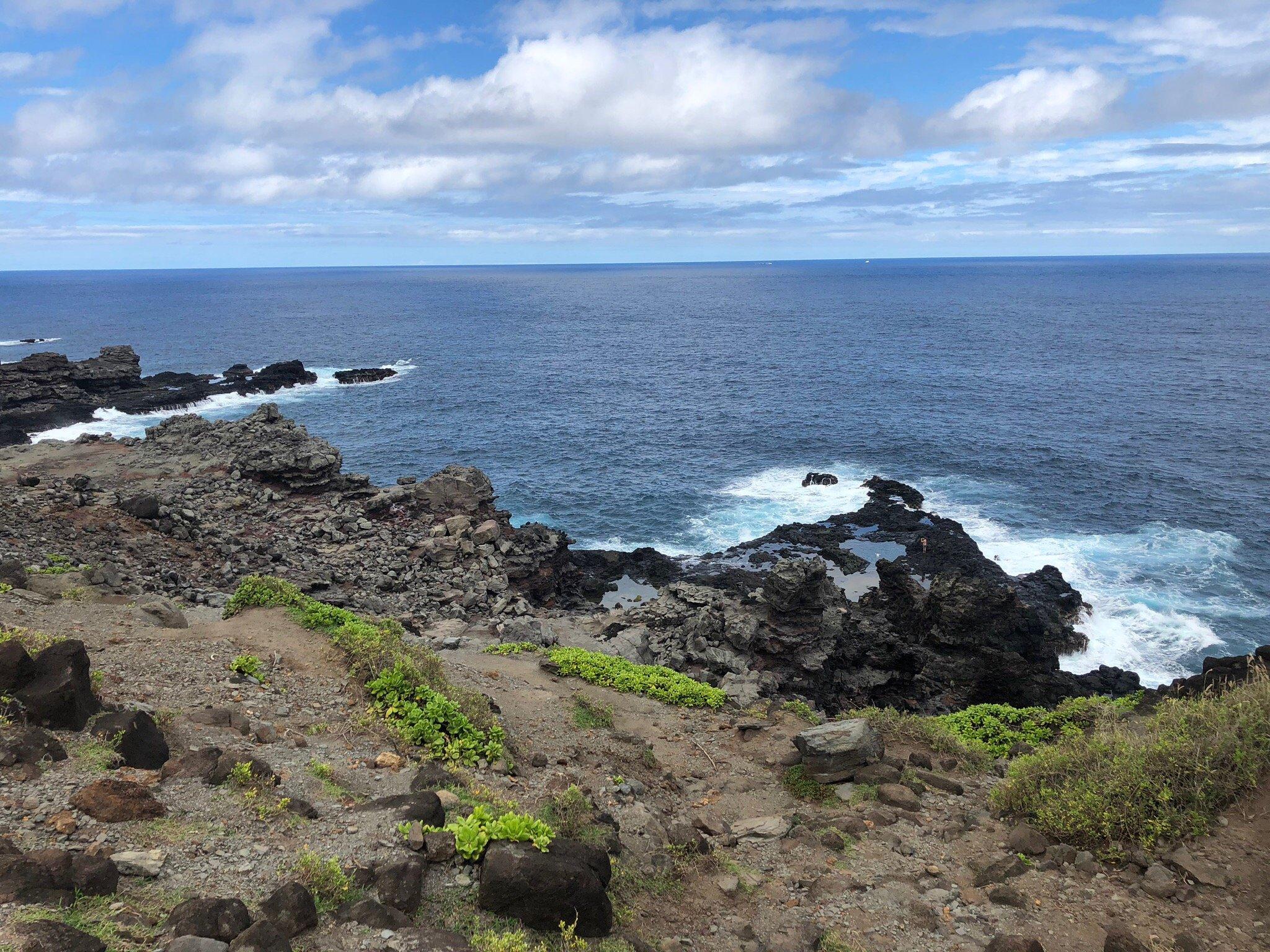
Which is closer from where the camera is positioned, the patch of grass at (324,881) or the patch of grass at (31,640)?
the patch of grass at (324,881)

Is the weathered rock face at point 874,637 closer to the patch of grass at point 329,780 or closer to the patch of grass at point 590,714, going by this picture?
the patch of grass at point 590,714

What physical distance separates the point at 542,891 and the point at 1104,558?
135ft

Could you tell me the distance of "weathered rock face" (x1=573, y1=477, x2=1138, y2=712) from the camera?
94.9 feet

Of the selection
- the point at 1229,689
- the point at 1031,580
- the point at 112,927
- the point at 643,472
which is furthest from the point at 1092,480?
the point at 112,927

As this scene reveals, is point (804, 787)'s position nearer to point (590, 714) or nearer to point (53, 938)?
point (590, 714)

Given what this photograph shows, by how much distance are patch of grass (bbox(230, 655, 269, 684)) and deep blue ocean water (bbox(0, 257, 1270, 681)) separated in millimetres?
29426

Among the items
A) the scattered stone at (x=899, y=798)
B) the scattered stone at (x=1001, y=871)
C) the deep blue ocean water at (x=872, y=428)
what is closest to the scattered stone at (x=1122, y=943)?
the scattered stone at (x=1001, y=871)

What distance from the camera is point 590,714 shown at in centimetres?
1909

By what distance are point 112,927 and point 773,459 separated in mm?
54663

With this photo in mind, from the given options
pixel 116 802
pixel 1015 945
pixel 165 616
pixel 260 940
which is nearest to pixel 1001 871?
pixel 1015 945

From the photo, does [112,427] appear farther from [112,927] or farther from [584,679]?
[112,927]

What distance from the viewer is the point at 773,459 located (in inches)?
2354

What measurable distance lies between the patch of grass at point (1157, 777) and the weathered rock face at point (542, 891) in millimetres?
8231

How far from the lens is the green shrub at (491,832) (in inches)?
416
